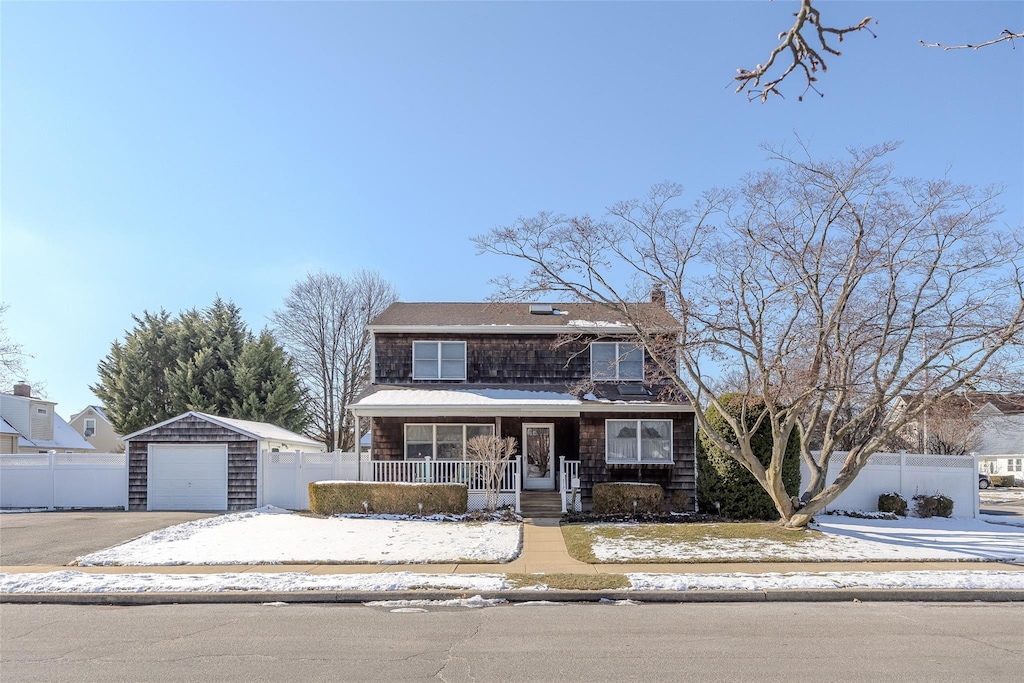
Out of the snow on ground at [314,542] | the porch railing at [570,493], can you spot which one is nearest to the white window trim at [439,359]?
the porch railing at [570,493]

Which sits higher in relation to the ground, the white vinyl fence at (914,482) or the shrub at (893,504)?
the white vinyl fence at (914,482)

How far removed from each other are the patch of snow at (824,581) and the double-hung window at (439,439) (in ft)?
38.3

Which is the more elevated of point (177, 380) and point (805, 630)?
point (177, 380)

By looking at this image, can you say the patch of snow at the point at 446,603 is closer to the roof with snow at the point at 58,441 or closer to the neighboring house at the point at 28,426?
the neighboring house at the point at 28,426

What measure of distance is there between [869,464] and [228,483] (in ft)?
58.4

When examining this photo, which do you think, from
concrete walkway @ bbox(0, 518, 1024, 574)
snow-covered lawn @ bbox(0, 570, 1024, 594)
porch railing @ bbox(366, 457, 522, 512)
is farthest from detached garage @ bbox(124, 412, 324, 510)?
snow-covered lawn @ bbox(0, 570, 1024, 594)

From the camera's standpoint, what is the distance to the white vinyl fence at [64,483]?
72.6 feet

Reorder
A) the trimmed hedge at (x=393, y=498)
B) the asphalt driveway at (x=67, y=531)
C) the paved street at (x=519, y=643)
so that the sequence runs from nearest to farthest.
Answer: the paved street at (x=519, y=643), the asphalt driveway at (x=67, y=531), the trimmed hedge at (x=393, y=498)

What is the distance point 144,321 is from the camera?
3616cm

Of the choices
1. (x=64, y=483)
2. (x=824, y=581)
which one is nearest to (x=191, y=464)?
(x=64, y=483)

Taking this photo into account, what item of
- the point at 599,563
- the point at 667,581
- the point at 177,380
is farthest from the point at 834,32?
the point at 177,380

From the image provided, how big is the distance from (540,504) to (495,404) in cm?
296

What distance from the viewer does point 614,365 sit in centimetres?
2353

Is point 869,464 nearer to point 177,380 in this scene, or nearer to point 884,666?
point 884,666
